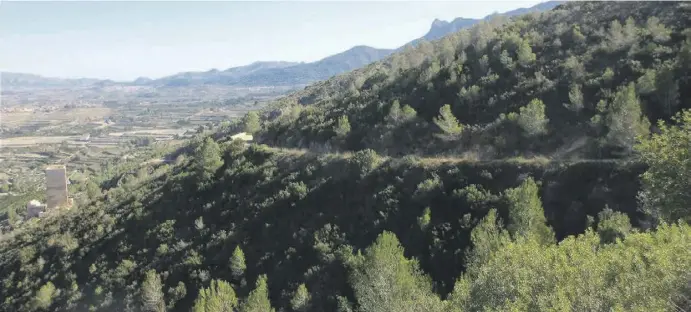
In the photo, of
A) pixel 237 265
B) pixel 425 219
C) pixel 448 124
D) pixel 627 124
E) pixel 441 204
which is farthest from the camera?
pixel 448 124

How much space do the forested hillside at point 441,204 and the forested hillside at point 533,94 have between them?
0.60ft

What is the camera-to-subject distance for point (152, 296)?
30719mm

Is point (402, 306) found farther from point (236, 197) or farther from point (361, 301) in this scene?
point (236, 197)

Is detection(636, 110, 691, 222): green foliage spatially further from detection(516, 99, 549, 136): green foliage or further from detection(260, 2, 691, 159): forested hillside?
detection(516, 99, 549, 136): green foliage

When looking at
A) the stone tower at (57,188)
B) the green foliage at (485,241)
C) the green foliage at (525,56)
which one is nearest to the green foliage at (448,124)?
the green foliage at (525,56)

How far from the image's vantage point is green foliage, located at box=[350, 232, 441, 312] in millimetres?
21250

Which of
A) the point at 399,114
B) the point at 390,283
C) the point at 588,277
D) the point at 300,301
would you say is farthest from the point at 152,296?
the point at 588,277

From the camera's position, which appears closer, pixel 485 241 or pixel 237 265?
pixel 485 241

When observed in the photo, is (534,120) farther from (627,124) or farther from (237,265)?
(237,265)

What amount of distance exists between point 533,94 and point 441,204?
15.6 metres

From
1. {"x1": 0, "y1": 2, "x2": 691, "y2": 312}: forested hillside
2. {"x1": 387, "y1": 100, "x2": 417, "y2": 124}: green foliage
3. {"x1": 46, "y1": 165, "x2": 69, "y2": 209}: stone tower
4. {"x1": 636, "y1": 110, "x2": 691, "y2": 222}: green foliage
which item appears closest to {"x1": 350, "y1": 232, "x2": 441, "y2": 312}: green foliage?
{"x1": 0, "y1": 2, "x2": 691, "y2": 312}: forested hillside

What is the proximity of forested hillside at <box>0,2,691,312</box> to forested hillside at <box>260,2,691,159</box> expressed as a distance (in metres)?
0.18

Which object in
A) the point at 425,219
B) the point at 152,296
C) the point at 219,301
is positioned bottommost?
the point at 152,296

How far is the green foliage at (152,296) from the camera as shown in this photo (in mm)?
30703
